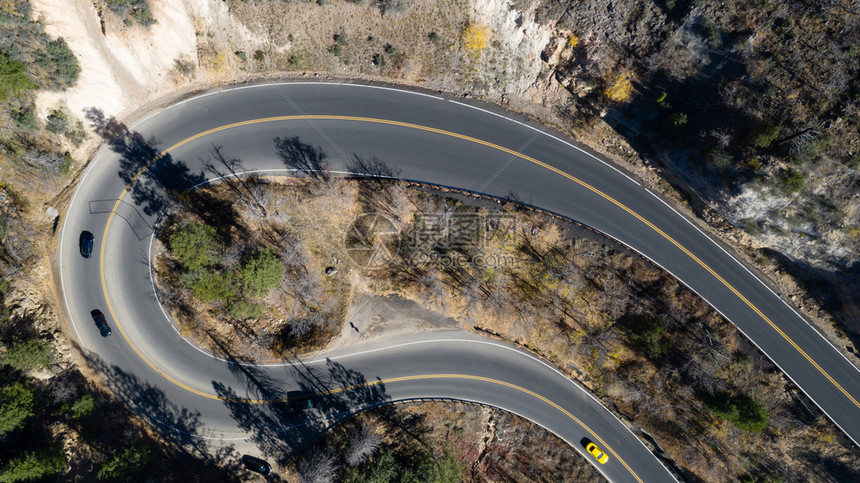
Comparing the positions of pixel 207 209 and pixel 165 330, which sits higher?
pixel 207 209

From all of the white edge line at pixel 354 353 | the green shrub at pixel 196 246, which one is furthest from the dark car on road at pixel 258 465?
the green shrub at pixel 196 246

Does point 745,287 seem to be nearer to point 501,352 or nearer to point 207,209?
point 501,352

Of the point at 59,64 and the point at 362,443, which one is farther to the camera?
the point at 362,443

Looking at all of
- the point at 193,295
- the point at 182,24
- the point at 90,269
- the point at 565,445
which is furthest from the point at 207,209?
the point at 565,445

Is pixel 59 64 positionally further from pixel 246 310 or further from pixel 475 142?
pixel 475 142

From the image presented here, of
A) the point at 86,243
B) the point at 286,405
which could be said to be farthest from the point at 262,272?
the point at 86,243

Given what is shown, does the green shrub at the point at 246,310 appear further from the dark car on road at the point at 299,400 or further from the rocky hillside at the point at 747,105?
the rocky hillside at the point at 747,105
